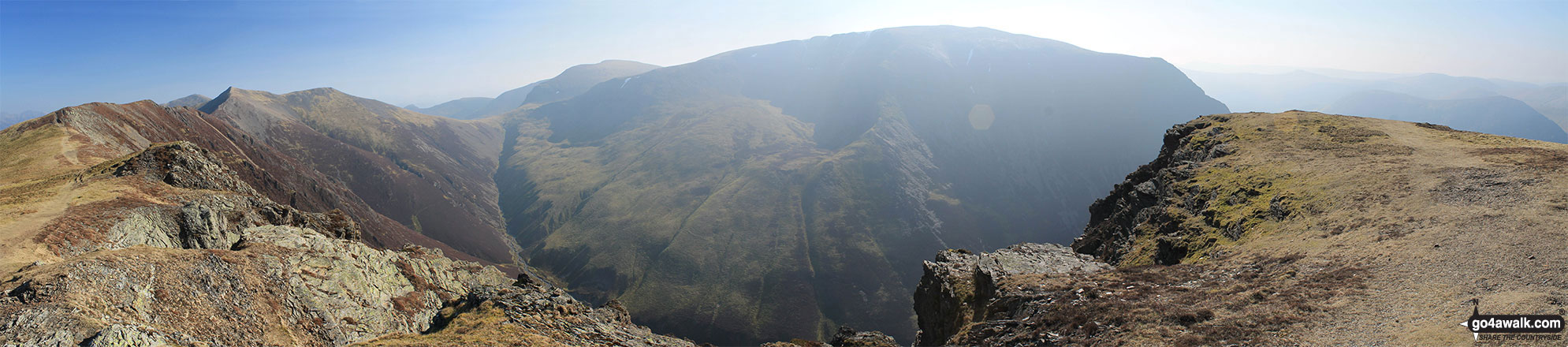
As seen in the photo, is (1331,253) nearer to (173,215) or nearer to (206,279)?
(206,279)

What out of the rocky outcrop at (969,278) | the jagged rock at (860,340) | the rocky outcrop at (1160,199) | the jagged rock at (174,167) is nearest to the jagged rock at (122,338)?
the jagged rock at (174,167)

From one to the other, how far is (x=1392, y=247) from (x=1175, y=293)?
10605mm

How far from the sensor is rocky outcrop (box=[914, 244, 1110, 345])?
36.2 m

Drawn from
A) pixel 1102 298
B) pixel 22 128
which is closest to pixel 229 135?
pixel 22 128

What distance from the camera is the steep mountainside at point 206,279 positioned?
23812 millimetres

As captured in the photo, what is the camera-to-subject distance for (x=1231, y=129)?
60562 millimetres

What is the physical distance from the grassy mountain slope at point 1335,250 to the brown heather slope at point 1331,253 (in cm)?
10

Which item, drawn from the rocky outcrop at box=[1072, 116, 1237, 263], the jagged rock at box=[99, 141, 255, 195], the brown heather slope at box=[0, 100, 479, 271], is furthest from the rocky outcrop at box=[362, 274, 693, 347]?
the rocky outcrop at box=[1072, 116, 1237, 263]

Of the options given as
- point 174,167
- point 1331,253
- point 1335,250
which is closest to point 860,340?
point 1331,253

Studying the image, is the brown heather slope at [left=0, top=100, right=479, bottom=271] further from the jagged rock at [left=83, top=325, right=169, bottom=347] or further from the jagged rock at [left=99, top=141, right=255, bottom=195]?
the jagged rock at [left=83, top=325, right=169, bottom=347]

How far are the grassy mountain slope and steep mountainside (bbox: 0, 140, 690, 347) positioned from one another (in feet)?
102

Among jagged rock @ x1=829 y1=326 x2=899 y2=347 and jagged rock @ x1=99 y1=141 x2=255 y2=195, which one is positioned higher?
jagged rock @ x1=99 y1=141 x2=255 y2=195

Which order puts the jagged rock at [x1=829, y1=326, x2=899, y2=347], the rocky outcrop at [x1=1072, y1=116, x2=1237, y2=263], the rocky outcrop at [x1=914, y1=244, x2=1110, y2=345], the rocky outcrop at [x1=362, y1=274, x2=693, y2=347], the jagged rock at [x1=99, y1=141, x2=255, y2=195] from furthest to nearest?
1. the rocky outcrop at [x1=1072, y1=116, x2=1237, y2=263]
2. the jagged rock at [x1=99, y1=141, x2=255, y2=195]
3. the jagged rock at [x1=829, y1=326, x2=899, y2=347]
4. the rocky outcrop at [x1=914, y1=244, x2=1110, y2=345]
5. the rocky outcrop at [x1=362, y1=274, x2=693, y2=347]

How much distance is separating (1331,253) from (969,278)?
2005 centimetres
